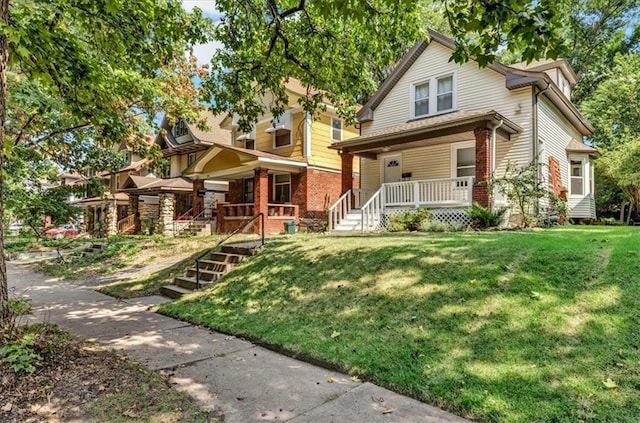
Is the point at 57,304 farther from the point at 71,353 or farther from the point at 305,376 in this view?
the point at 305,376

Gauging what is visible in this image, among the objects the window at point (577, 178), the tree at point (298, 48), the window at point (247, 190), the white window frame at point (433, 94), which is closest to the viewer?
the tree at point (298, 48)

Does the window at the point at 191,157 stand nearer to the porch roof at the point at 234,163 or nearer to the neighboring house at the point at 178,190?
the neighboring house at the point at 178,190

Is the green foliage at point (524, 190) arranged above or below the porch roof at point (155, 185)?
below

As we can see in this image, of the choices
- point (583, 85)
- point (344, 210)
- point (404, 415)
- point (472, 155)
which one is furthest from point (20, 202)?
point (583, 85)

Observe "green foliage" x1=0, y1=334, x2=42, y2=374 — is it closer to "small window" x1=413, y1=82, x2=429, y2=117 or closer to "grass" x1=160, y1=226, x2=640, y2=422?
"grass" x1=160, y1=226, x2=640, y2=422

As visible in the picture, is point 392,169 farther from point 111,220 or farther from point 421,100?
point 111,220

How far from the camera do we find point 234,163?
18.1 m

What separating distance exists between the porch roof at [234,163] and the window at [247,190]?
2.67 ft

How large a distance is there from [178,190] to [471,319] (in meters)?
22.1

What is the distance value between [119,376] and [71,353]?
85cm

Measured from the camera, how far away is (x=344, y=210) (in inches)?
584

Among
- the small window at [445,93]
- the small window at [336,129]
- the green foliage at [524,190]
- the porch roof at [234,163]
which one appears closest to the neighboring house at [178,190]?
the porch roof at [234,163]

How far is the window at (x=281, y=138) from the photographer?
1905 cm

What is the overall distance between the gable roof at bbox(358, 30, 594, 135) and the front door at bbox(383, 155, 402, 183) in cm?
210
